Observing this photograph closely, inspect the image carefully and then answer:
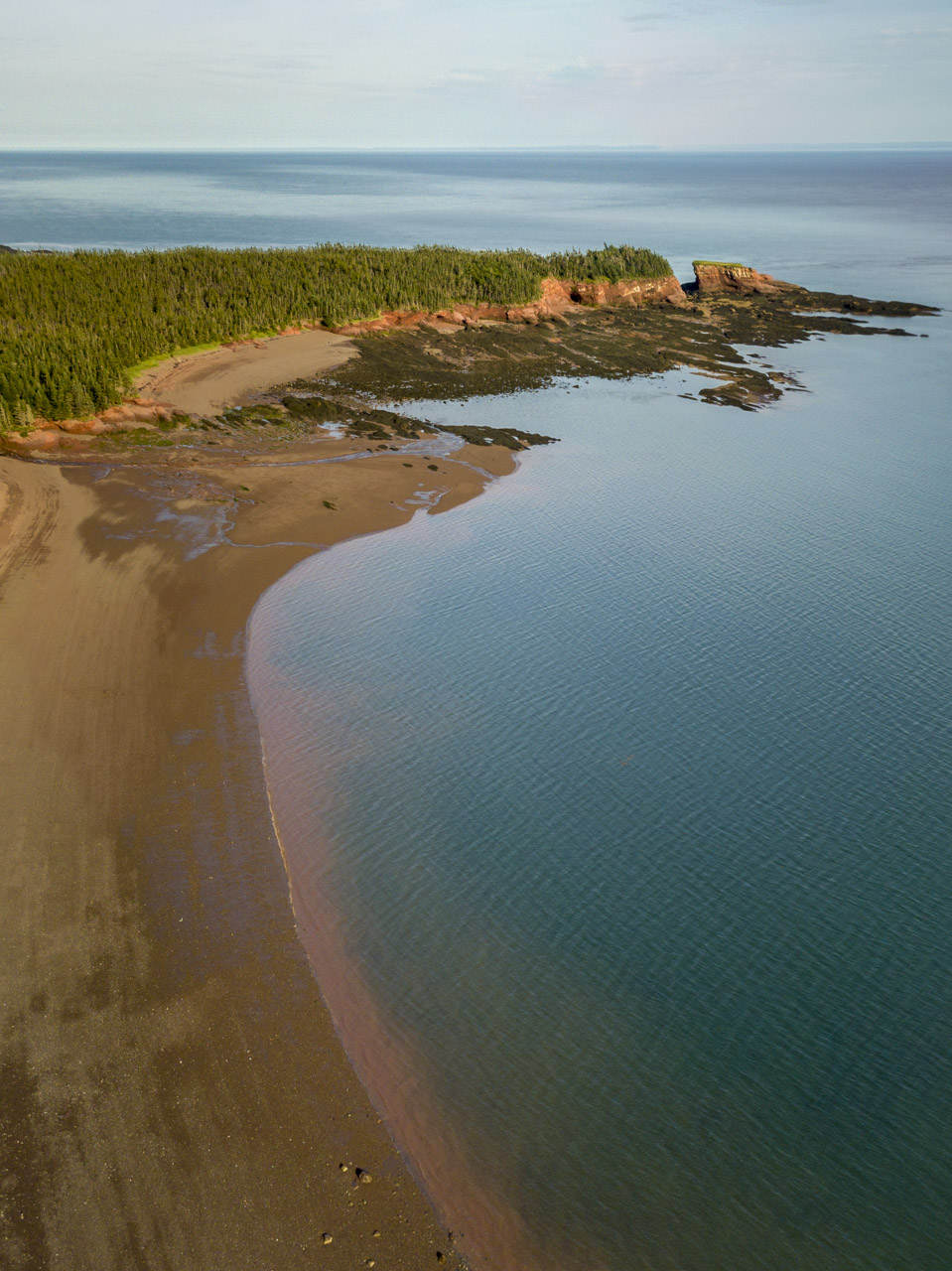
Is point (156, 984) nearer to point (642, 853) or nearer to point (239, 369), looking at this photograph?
point (642, 853)

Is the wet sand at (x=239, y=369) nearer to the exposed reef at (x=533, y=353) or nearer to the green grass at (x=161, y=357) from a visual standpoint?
the green grass at (x=161, y=357)

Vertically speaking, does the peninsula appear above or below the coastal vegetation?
below

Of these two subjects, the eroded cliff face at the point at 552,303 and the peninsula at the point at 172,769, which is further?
the eroded cliff face at the point at 552,303

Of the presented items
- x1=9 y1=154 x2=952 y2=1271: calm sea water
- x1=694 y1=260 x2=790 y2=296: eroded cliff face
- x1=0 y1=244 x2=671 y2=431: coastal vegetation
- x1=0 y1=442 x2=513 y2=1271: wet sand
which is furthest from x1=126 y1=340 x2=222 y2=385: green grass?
x1=694 y1=260 x2=790 y2=296: eroded cliff face

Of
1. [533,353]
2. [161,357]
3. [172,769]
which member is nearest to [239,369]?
[161,357]

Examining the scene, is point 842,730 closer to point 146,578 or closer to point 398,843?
point 398,843

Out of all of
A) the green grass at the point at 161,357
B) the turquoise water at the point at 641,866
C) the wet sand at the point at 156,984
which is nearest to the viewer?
the wet sand at the point at 156,984

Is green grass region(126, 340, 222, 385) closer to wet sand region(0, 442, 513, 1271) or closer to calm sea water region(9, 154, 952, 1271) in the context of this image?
calm sea water region(9, 154, 952, 1271)

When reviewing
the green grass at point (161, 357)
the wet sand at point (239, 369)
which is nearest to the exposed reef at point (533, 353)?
the wet sand at point (239, 369)
